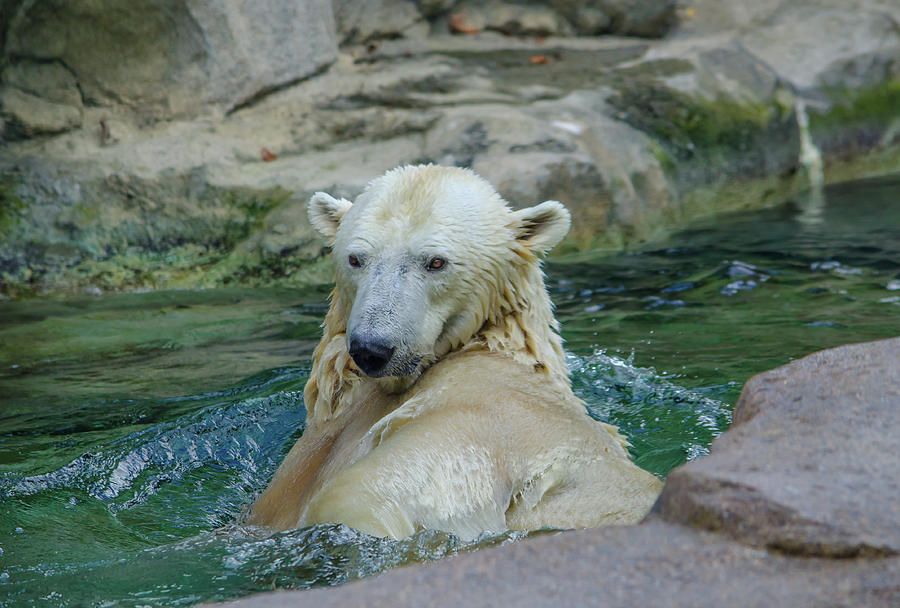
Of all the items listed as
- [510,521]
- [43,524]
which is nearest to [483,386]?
[510,521]

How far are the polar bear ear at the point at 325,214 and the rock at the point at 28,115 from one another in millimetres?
4626

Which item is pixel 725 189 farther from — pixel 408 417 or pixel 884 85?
pixel 408 417

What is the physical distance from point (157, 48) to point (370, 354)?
531 centimetres

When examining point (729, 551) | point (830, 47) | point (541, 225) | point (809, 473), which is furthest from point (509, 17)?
point (729, 551)

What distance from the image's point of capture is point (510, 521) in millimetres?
2635

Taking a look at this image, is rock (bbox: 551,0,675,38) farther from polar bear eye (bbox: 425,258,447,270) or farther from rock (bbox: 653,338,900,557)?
rock (bbox: 653,338,900,557)

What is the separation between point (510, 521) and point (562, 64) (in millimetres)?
7255

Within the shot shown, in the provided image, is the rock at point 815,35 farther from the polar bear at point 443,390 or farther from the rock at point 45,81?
the polar bear at point 443,390

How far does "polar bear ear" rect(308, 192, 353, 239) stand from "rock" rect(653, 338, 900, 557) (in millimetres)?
1776

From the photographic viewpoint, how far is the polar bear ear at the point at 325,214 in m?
3.49

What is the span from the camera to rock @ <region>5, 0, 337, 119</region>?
730 centimetres

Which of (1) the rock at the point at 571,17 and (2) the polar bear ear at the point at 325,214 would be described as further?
Result: (1) the rock at the point at 571,17

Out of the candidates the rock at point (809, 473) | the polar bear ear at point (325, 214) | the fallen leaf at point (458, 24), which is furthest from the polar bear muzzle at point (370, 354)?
the fallen leaf at point (458, 24)

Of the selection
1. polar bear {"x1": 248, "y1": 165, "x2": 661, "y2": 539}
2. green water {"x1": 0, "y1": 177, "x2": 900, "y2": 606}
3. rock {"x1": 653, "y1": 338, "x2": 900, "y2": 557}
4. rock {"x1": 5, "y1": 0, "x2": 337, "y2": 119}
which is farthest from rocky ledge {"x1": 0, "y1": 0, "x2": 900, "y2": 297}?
rock {"x1": 653, "y1": 338, "x2": 900, "y2": 557}
